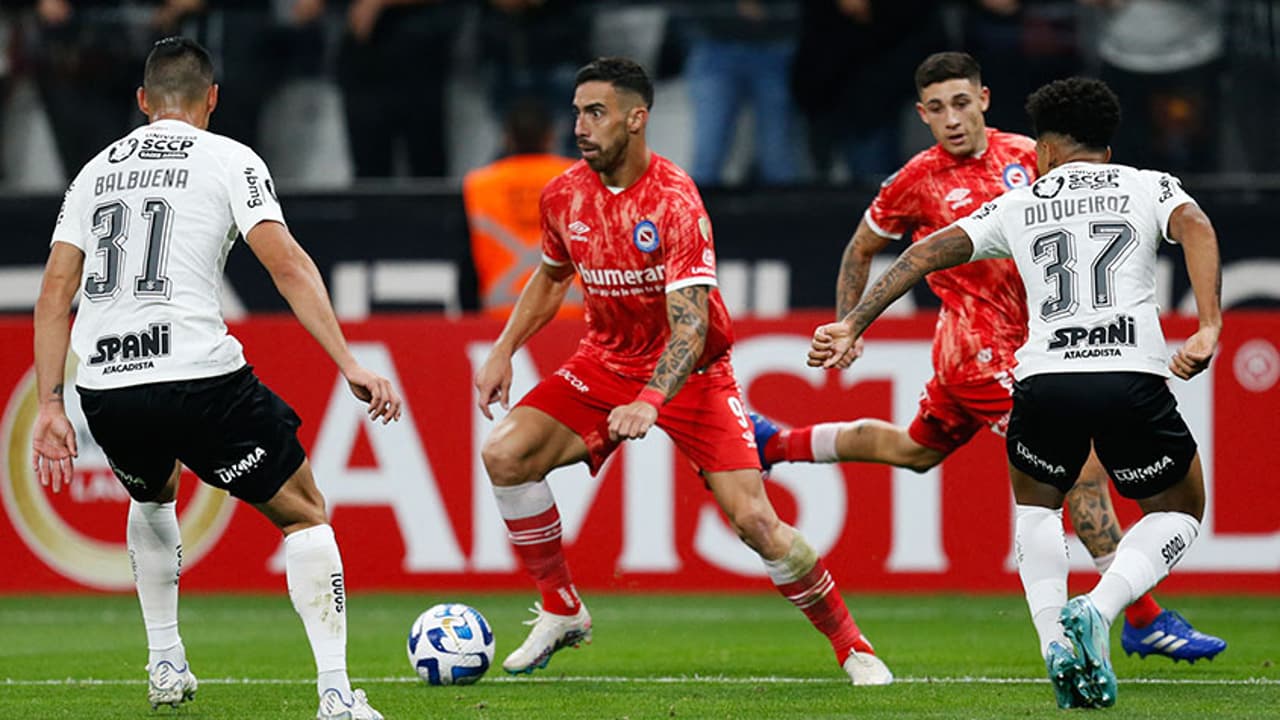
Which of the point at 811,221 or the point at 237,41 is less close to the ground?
the point at 237,41

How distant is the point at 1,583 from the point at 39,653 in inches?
104

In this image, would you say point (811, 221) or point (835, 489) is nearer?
point (835, 489)

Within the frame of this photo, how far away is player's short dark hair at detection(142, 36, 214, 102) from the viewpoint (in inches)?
265

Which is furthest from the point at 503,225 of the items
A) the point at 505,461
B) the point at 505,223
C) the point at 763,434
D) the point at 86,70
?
the point at 505,461

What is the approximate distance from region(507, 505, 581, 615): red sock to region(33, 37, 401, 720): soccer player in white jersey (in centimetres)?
172

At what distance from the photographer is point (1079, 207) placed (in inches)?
268

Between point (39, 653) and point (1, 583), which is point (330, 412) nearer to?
point (1, 583)

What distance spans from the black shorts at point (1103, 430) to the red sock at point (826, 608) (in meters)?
1.18

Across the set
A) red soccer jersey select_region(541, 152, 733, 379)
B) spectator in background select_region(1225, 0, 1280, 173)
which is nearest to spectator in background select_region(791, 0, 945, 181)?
spectator in background select_region(1225, 0, 1280, 173)

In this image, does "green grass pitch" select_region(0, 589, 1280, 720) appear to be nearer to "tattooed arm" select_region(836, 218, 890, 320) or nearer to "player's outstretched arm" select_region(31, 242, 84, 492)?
"player's outstretched arm" select_region(31, 242, 84, 492)

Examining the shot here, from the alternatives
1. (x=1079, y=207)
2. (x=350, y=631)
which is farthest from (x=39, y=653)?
(x=1079, y=207)

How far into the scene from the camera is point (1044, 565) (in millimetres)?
6961

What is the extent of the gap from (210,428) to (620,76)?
92.8 inches

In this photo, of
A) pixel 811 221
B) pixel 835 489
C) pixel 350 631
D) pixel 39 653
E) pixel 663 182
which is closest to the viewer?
pixel 663 182
